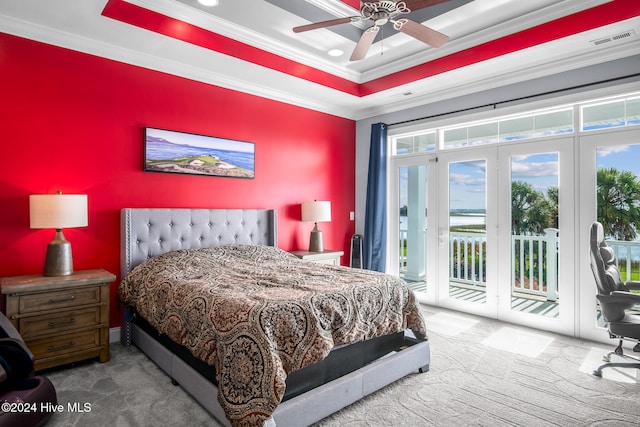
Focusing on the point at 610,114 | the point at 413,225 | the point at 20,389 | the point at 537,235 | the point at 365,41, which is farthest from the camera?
the point at 413,225

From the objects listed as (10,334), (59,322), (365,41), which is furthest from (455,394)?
(59,322)

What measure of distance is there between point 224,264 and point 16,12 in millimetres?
2645

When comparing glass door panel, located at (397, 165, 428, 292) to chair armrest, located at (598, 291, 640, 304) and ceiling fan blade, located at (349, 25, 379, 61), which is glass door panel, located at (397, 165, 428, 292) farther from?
chair armrest, located at (598, 291, 640, 304)

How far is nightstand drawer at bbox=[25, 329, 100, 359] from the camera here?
2732mm

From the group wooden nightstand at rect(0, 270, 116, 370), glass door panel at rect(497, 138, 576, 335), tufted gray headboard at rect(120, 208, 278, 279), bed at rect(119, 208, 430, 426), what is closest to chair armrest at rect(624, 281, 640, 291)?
glass door panel at rect(497, 138, 576, 335)

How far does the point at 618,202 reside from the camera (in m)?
3.56

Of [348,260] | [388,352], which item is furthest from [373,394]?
[348,260]

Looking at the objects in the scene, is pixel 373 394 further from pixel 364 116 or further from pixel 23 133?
pixel 364 116

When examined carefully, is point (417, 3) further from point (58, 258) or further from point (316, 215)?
point (58, 258)

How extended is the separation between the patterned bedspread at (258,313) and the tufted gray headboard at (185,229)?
0.30 metres

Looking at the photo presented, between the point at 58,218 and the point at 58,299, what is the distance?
63 cm

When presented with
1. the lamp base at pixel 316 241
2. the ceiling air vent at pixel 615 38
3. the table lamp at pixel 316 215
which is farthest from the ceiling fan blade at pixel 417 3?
the lamp base at pixel 316 241

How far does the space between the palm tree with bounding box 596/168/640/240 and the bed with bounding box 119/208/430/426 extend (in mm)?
2325

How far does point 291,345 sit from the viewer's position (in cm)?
Answer: 201
